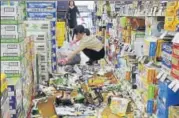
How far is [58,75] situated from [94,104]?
5.32 feet

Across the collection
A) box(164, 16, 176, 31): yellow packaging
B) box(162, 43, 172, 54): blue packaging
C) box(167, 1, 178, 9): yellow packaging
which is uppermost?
box(167, 1, 178, 9): yellow packaging

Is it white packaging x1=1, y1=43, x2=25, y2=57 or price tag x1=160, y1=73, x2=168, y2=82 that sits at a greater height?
white packaging x1=1, y1=43, x2=25, y2=57

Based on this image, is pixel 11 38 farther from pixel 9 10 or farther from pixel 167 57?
pixel 167 57

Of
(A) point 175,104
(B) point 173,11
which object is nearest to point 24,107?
(A) point 175,104

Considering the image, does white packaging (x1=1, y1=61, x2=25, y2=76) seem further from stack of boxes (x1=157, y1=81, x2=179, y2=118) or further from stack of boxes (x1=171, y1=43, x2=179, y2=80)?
stack of boxes (x1=171, y1=43, x2=179, y2=80)

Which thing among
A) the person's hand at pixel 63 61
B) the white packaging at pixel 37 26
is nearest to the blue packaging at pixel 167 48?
the white packaging at pixel 37 26

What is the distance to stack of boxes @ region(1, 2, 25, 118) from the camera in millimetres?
2879

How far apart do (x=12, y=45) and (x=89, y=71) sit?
314cm

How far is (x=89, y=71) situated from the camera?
236 inches

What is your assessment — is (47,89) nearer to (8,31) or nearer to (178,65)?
(8,31)

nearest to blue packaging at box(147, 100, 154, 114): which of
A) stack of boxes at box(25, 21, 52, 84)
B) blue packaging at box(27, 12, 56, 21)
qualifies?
stack of boxes at box(25, 21, 52, 84)

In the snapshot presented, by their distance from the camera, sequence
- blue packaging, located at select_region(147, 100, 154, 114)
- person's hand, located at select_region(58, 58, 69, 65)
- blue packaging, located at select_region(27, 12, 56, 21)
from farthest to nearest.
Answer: person's hand, located at select_region(58, 58, 69, 65), blue packaging, located at select_region(27, 12, 56, 21), blue packaging, located at select_region(147, 100, 154, 114)

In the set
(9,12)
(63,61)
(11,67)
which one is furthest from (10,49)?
(63,61)

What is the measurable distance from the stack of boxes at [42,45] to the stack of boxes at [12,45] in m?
1.70
